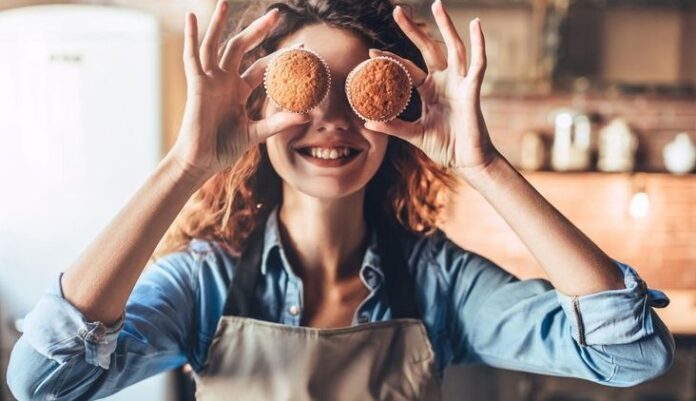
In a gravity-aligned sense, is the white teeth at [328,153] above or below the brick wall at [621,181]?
above

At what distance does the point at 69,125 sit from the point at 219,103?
102cm

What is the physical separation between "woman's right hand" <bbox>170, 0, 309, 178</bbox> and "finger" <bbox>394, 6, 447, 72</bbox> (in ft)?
0.39

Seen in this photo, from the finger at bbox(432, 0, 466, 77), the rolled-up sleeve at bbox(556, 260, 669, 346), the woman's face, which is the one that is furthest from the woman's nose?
the rolled-up sleeve at bbox(556, 260, 669, 346)

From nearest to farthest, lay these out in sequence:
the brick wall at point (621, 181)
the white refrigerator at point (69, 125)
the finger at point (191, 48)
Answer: the finger at point (191, 48) < the white refrigerator at point (69, 125) < the brick wall at point (621, 181)

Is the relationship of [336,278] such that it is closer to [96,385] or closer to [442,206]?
[442,206]

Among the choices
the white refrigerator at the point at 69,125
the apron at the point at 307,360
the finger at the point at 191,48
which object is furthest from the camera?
the white refrigerator at the point at 69,125

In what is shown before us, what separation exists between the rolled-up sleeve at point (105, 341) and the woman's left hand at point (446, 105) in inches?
9.9

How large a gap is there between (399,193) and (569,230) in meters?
0.19

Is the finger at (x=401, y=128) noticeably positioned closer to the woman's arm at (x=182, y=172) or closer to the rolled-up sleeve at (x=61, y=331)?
the woman's arm at (x=182, y=172)

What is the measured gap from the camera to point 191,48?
1.90 ft

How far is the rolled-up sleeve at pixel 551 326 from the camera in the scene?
619 mm

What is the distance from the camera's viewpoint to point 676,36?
2.28m

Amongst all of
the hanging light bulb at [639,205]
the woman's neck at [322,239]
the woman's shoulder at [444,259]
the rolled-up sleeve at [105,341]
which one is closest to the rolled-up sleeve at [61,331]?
the rolled-up sleeve at [105,341]

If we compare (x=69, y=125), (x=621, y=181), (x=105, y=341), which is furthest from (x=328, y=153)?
(x=621, y=181)
